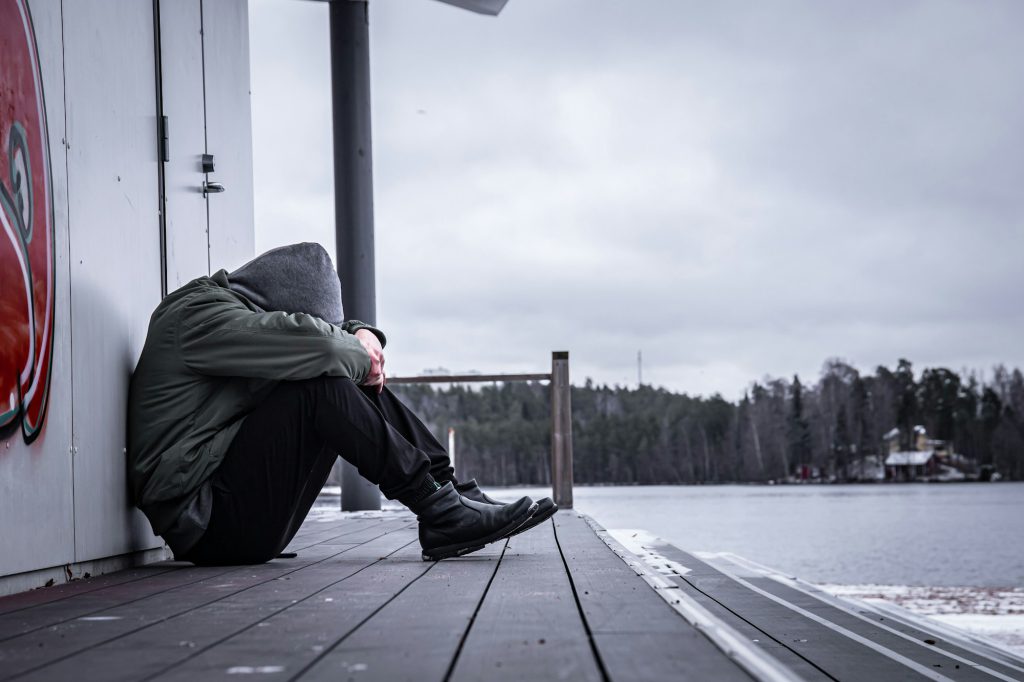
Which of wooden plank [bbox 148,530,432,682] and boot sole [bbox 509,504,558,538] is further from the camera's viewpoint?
boot sole [bbox 509,504,558,538]

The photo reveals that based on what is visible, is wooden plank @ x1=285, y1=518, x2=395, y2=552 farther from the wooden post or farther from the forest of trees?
the forest of trees

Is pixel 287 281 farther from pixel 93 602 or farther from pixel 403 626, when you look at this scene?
pixel 403 626

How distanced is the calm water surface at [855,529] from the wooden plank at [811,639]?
1932 millimetres

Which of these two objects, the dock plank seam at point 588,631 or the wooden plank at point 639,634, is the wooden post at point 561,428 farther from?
the wooden plank at point 639,634

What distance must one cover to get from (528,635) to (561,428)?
17.4 ft

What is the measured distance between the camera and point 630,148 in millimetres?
63312

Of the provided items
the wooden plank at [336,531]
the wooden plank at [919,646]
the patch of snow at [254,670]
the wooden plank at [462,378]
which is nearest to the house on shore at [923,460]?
the wooden plank at [462,378]

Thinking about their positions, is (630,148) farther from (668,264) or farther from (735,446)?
(735,446)

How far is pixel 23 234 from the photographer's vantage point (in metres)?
2.03

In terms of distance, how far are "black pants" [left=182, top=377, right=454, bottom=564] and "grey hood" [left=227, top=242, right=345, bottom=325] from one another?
0.88ft

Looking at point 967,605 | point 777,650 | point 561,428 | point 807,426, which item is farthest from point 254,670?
point 807,426

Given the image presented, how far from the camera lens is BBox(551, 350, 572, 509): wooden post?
646cm

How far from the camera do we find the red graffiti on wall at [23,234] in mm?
1938

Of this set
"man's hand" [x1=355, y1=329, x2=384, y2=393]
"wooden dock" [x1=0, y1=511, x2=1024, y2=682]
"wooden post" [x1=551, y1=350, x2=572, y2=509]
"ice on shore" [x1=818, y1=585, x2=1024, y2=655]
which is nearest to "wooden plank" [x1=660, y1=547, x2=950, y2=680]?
"wooden dock" [x1=0, y1=511, x2=1024, y2=682]
